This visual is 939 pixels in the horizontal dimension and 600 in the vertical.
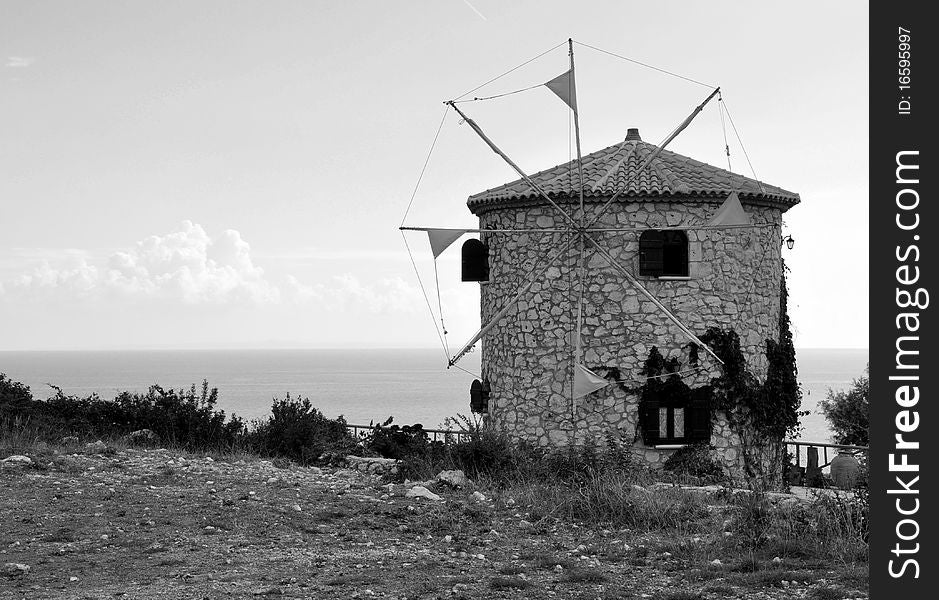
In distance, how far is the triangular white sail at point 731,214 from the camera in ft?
54.8

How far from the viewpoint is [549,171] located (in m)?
19.2

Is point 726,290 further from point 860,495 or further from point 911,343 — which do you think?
point 911,343

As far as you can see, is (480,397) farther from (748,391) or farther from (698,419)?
(748,391)

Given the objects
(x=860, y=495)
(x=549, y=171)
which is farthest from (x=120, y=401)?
(x=860, y=495)

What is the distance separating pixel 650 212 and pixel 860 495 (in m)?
8.09

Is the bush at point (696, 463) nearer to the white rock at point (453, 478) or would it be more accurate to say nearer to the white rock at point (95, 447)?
the white rock at point (453, 478)

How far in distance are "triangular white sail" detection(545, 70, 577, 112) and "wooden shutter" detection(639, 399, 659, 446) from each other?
202 inches

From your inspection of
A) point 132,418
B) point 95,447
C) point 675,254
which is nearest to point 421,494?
point 95,447

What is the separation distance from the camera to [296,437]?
17453mm

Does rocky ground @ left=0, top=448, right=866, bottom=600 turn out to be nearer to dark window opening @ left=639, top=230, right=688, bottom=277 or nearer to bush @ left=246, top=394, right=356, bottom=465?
bush @ left=246, top=394, right=356, bottom=465

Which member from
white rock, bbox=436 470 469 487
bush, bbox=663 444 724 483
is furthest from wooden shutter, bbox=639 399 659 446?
white rock, bbox=436 470 469 487

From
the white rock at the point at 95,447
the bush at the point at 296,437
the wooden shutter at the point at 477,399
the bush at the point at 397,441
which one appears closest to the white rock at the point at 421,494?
the bush at the point at 397,441

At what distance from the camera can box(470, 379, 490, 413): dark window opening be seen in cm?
1909

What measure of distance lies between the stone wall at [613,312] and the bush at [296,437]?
3.05 metres
